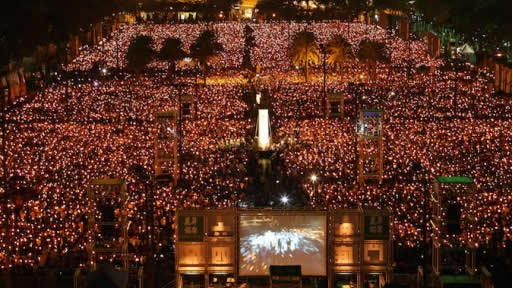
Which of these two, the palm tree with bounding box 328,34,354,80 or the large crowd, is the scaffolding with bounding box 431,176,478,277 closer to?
the large crowd

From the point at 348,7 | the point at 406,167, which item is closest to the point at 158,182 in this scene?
the point at 406,167

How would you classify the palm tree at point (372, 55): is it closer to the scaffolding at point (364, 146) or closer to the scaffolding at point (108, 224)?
the scaffolding at point (364, 146)

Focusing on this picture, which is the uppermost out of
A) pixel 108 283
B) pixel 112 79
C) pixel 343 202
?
pixel 112 79

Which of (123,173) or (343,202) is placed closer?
(343,202)

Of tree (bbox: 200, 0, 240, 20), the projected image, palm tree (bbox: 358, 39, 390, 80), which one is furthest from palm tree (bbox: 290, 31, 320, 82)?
tree (bbox: 200, 0, 240, 20)

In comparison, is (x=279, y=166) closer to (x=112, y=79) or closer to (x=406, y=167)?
(x=406, y=167)

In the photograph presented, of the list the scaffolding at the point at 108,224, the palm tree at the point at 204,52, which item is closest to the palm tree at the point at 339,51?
the palm tree at the point at 204,52

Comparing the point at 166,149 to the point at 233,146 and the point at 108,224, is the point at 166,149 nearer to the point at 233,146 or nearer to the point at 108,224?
the point at 233,146
